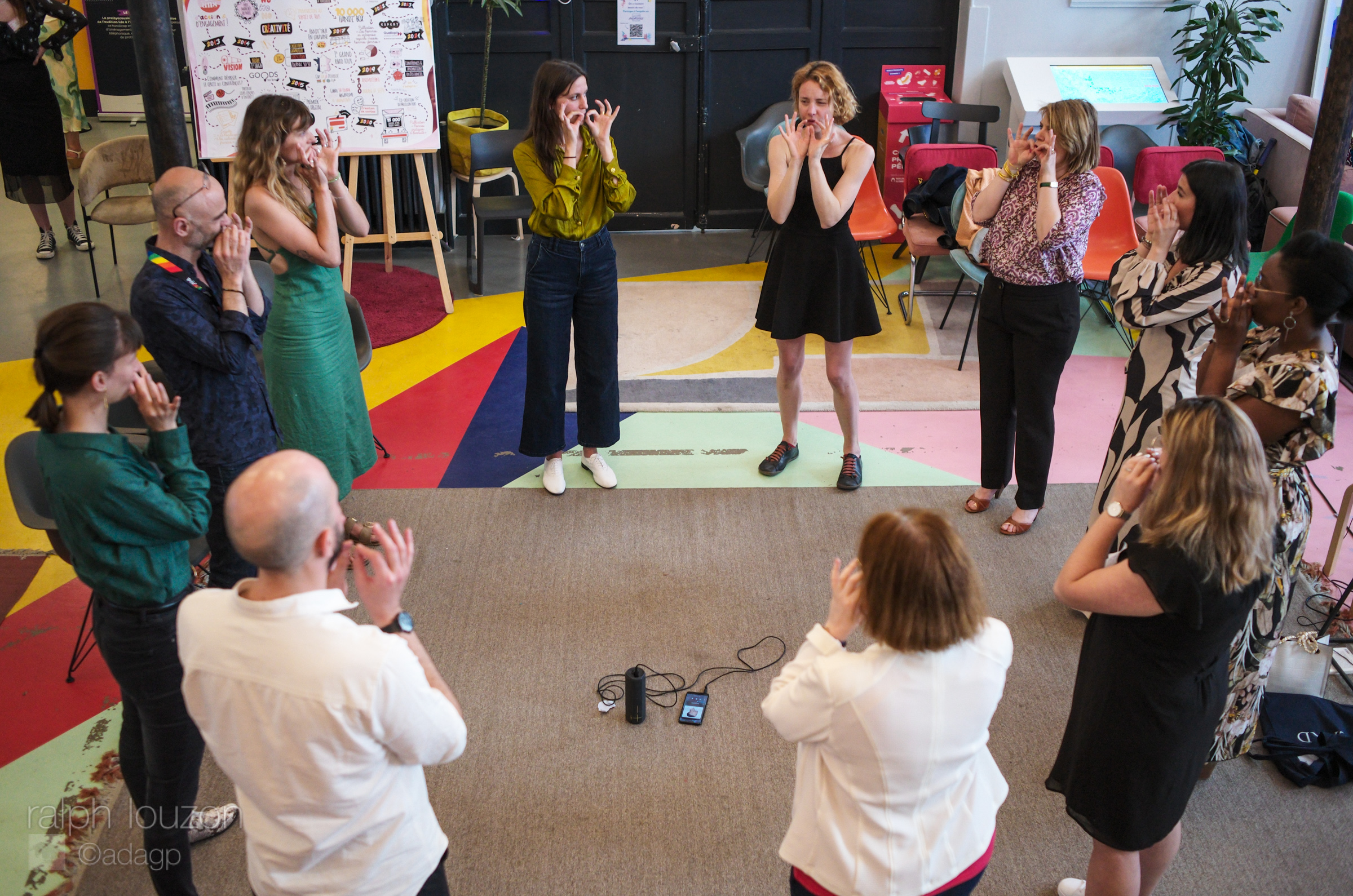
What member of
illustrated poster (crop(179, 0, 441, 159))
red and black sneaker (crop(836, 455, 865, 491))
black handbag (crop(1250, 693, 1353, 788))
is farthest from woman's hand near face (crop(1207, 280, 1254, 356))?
illustrated poster (crop(179, 0, 441, 159))

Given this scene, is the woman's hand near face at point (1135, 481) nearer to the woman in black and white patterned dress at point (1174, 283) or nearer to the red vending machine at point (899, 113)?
the woman in black and white patterned dress at point (1174, 283)

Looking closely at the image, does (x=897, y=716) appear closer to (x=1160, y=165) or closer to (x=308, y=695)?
(x=308, y=695)

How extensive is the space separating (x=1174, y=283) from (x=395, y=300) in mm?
4793

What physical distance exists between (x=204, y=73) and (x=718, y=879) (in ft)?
17.2

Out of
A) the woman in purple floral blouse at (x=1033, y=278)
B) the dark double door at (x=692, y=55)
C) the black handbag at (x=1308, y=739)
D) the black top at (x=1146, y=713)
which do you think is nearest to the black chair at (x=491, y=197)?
the dark double door at (x=692, y=55)

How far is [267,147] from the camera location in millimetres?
3439

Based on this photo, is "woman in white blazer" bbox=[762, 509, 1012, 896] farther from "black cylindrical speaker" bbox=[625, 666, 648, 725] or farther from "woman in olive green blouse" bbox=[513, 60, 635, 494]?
"woman in olive green blouse" bbox=[513, 60, 635, 494]

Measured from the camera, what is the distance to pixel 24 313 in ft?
20.5

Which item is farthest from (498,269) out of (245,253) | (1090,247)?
(245,253)

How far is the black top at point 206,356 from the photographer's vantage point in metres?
2.83

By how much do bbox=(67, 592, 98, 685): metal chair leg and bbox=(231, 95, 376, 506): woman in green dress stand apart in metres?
0.86

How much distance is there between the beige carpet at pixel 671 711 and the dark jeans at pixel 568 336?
29cm

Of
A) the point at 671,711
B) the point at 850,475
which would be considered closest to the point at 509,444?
the point at 850,475

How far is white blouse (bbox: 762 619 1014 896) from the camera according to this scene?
1.68m
